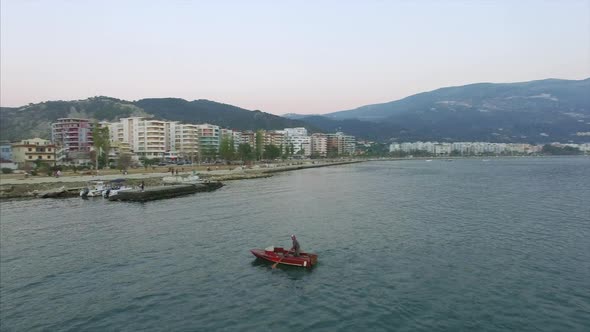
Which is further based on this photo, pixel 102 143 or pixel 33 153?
pixel 33 153

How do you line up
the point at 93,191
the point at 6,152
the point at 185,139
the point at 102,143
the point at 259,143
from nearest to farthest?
1. the point at 93,191
2. the point at 102,143
3. the point at 6,152
4. the point at 259,143
5. the point at 185,139

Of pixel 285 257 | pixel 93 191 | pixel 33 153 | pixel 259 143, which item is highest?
pixel 259 143

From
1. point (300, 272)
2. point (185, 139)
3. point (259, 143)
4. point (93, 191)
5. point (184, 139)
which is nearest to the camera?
point (300, 272)

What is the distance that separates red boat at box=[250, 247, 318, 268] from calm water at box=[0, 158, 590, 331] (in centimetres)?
72

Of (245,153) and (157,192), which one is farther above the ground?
(245,153)

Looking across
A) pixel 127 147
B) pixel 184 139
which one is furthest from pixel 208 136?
pixel 127 147

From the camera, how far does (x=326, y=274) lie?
22438 millimetres

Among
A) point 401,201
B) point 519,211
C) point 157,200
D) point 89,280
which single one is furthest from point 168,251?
point 519,211

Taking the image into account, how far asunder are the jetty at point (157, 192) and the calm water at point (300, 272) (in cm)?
1093

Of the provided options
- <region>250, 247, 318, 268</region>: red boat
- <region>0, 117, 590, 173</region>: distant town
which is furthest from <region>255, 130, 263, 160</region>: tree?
<region>250, 247, 318, 268</region>: red boat

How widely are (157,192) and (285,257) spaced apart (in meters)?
37.5

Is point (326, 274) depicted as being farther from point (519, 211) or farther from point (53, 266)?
point (519, 211)

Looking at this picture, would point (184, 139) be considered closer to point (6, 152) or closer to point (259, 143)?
point (259, 143)

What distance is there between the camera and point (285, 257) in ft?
79.0
